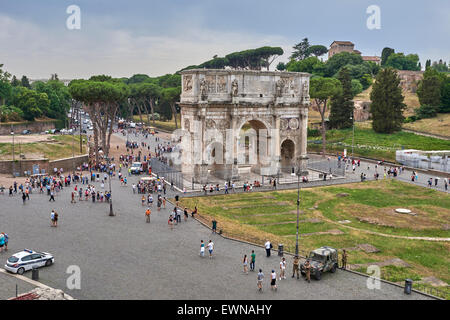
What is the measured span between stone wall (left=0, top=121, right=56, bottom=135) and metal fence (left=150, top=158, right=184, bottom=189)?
47.7m

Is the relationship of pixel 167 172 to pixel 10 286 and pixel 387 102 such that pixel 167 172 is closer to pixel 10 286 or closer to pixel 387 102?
pixel 10 286

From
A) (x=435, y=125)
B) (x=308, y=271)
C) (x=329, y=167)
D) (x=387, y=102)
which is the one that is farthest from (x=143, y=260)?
(x=435, y=125)

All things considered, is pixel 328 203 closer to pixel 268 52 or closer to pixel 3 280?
pixel 3 280

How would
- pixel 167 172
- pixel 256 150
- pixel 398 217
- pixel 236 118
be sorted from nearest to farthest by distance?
pixel 398 217 → pixel 236 118 → pixel 167 172 → pixel 256 150

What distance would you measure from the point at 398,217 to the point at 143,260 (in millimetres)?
23890

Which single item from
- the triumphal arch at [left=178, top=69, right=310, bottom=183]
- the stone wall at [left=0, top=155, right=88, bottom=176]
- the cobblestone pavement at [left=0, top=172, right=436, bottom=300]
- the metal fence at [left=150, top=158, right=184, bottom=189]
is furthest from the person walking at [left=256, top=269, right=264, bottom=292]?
the stone wall at [left=0, top=155, right=88, bottom=176]

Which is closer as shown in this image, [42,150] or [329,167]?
[329,167]

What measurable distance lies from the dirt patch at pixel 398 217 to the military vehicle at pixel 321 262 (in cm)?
1279

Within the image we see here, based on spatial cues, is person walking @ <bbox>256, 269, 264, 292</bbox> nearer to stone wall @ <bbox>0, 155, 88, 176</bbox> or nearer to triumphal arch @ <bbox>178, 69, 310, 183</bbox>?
triumphal arch @ <bbox>178, 69, 310, 183</bbox>

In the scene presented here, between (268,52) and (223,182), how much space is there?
277 feet

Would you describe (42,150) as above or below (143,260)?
above

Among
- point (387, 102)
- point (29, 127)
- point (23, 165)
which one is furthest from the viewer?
point (29, 127)

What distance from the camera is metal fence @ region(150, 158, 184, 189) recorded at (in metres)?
49.2

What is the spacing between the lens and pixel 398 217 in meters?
38.4
